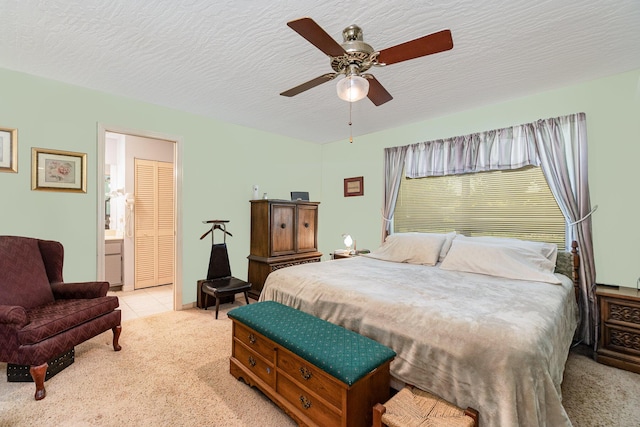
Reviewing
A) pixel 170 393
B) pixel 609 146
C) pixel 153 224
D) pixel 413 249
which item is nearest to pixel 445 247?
pixel 413 249

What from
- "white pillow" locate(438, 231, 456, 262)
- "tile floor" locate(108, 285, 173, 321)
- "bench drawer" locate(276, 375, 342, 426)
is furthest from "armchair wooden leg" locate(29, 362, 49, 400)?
"white pillow" locate(438, 231, 456, 262)

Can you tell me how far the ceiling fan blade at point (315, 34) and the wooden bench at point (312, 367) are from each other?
5.59 ft

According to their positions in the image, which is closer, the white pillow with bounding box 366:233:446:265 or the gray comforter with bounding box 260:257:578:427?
the gray comforter with bounding box 260:257:578:427

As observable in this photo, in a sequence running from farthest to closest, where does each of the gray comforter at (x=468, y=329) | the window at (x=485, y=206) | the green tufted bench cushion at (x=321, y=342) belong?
the window at (x=485, y=206)
the green tufted bench cushion at (x=321, y=342)
the gray comforter at (x=468, y=329)

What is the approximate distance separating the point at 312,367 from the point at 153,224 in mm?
4286

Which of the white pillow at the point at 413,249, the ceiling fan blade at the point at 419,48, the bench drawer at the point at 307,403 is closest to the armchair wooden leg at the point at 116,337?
the bench drawer at the point at 307,403

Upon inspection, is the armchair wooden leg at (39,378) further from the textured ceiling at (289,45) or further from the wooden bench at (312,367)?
the textured ceiling at (289,45)

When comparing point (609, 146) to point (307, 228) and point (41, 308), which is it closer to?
point (307, 228)

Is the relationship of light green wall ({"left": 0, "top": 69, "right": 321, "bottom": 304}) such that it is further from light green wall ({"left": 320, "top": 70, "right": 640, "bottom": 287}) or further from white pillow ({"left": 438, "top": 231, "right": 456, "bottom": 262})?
white pillow ({"left": 438, "top": 231, "right": 456, "bottom": 262})

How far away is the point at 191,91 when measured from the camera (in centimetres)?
310

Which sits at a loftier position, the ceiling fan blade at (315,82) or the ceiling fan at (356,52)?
the ceiling fan at (356,52)

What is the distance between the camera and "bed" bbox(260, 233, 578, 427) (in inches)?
52.9

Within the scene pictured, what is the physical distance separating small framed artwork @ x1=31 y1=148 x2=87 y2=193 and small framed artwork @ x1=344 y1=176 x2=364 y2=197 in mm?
3547

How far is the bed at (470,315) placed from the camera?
52.9 inches
